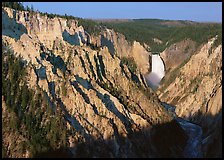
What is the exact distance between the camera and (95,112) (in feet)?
150

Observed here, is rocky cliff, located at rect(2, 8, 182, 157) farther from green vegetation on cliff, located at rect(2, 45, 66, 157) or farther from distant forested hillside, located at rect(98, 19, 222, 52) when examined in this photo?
Answer: distant forested hillside, located at rect(98, 19, 222, 52)

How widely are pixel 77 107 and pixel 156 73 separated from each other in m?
51.0

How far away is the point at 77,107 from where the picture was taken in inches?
1773

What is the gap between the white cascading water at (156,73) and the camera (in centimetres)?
9125

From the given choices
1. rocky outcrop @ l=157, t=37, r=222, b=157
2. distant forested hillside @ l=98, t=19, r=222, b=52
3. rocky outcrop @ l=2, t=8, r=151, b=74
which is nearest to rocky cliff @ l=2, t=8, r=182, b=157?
rocky outcrop @ l=2, t=8, r=151, b=74

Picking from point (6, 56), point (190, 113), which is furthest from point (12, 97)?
point (190, 113)

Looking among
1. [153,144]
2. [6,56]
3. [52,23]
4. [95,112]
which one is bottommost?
[153,144]

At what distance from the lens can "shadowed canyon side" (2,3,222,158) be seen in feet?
133

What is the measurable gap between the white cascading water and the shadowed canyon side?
23.1 meters

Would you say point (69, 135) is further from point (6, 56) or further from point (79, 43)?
point (79, 43)

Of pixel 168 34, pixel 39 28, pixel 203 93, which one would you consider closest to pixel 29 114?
pixel 39 28

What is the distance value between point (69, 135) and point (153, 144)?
10.2 metres

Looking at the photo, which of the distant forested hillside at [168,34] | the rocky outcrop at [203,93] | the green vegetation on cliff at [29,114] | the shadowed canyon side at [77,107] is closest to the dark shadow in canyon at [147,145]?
the shadowed canyon side at [77,107]

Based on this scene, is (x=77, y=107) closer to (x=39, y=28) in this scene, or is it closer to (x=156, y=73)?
(x=39, y=28)
